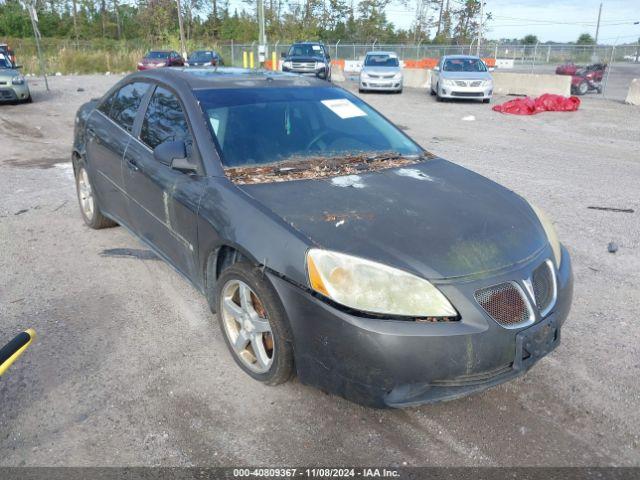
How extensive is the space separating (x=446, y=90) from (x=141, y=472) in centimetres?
1685

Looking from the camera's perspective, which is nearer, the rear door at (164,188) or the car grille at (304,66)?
the rear door at (164,188)

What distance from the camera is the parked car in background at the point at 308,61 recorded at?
2297cm

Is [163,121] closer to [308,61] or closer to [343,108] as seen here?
[343,108]

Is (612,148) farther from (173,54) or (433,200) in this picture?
(173,54)

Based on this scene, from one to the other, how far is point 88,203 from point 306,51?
20.7m

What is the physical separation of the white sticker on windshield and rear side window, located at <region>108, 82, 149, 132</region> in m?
→ 1.44

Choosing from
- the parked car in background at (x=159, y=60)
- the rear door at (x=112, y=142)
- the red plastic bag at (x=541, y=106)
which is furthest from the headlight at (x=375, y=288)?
the parked car in background at (x=159, y=60)

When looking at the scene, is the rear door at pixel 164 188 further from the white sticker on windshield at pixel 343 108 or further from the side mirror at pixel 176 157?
the white sticker on windshield at pixel 343 108

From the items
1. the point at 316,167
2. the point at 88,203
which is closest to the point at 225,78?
the point at 316,167

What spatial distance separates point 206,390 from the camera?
2.88 meters

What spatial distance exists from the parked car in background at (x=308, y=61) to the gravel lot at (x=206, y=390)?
19.0m

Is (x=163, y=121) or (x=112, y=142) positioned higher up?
(x=163, y=121)

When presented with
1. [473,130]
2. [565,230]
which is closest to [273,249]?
[565,230]

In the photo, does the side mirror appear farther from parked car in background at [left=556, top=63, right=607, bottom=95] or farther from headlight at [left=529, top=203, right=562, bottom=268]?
parked car in background at [left=556, top=63, right=607, bottom=95]
